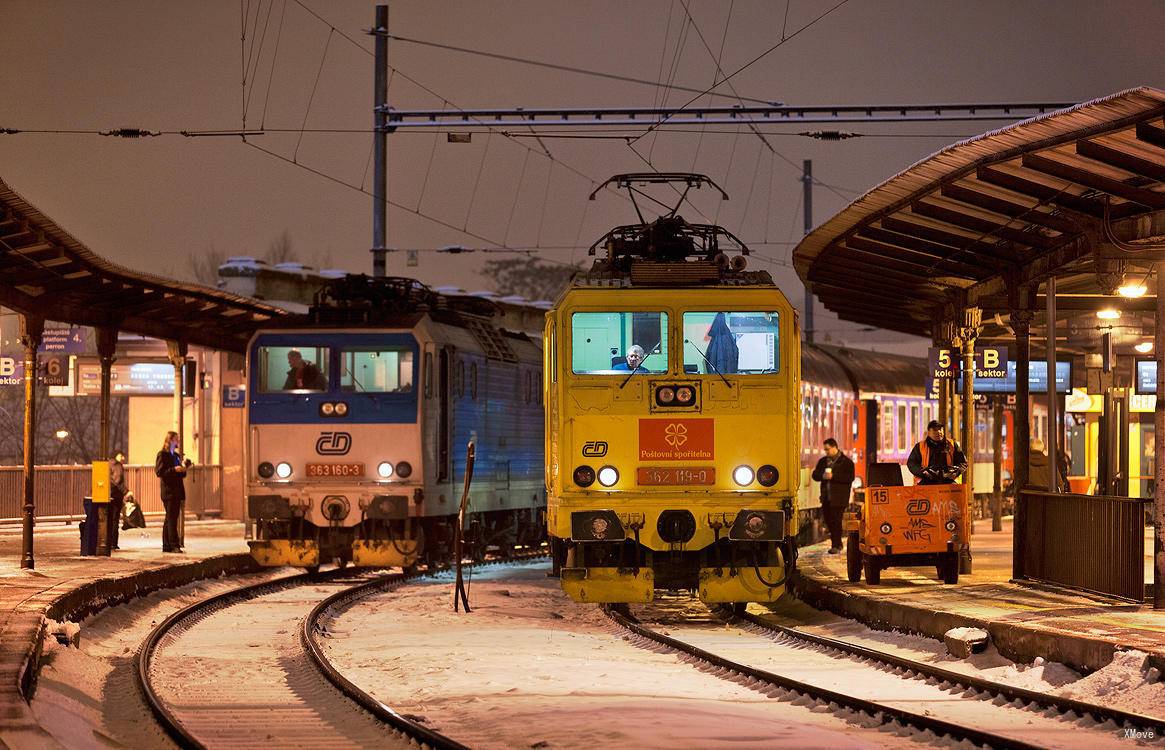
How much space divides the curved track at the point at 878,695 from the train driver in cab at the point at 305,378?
21.0 feet

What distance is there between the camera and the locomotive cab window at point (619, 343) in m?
15.9

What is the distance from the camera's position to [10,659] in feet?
38.8

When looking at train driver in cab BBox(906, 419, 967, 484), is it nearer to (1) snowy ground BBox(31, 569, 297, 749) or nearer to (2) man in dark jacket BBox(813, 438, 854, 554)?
(2) man in dark jacket BBox(813, 438, 854, 554)

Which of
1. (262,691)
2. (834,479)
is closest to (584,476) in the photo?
(262,691)

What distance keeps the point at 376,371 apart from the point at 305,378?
34.2 inches

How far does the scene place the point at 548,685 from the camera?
485 inches

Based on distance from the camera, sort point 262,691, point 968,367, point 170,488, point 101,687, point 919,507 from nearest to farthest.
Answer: point 262,691, point 101,687, point 919,507, point 968,367, point 170,488

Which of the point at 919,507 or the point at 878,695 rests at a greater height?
the point at 919,507

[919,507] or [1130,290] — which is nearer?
[919,507]

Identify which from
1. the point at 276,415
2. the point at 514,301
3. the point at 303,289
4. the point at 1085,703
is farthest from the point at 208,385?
the point at 1085,703

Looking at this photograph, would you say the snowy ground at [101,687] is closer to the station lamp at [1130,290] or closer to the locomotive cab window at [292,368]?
the locomotive cab window at [292,368]

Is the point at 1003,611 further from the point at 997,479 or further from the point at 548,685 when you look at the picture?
the point at 997,479

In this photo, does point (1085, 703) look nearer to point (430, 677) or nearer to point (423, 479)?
point (430, 677)

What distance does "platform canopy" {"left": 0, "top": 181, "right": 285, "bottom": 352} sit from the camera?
17.7m
